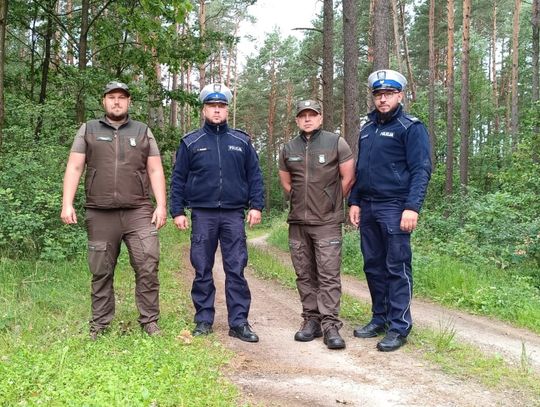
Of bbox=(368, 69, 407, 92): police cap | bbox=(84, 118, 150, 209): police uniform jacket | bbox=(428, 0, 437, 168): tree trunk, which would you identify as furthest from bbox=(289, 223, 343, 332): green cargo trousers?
bbox=(428, 0, 437, 168): tree trunk

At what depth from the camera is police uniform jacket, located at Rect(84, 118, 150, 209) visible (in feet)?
15.7

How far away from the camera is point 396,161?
16.2ft

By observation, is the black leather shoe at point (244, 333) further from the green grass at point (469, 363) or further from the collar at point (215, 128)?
the collar at point (215, 128)

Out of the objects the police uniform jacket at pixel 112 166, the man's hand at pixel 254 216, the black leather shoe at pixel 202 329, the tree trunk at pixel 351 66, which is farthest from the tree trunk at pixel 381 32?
the black leather shoe at pixel 202 329

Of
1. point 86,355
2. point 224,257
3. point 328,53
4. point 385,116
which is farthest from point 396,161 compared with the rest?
point 328,53

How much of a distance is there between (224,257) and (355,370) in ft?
5.91

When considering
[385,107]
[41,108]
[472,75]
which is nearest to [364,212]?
[385,107]

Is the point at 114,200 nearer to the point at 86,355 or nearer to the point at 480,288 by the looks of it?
the point at 86,355

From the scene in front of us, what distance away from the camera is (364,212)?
5.17 metres

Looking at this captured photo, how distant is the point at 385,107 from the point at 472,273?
458 cm

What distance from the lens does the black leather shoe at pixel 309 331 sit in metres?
5.07

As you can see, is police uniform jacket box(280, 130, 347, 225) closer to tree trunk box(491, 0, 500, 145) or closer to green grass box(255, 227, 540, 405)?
green grass box(255, 227, 540, 405)

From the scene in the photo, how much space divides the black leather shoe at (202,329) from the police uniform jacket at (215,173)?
114cm

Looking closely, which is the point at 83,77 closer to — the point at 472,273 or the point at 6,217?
the point at 6,217
